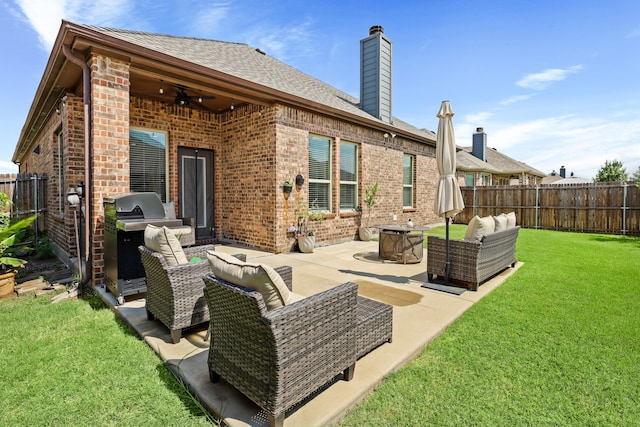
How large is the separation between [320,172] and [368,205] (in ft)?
6.78

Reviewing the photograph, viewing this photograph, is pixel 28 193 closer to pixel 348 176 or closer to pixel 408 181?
pixel 348 176

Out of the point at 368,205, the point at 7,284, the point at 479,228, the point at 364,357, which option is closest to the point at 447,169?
the point at 479,228

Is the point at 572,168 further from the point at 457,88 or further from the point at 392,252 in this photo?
the point at 392,252

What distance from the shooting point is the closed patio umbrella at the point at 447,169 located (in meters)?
4.69

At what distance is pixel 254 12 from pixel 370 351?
785cm

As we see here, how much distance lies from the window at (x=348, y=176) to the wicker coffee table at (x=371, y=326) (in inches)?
241

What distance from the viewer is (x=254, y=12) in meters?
7.41

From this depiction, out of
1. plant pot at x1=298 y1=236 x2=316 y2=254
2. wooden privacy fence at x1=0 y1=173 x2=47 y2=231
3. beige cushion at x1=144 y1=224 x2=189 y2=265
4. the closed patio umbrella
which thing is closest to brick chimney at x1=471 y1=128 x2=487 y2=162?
plant pot at x1=298 y1=236 x2=316 y2=254

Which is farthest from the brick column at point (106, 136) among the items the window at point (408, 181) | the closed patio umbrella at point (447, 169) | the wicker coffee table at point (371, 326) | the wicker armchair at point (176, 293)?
the window at point (408, 181)

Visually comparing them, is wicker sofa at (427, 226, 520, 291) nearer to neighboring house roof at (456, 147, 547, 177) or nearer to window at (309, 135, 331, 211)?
window at (309, 135, 331, 211)

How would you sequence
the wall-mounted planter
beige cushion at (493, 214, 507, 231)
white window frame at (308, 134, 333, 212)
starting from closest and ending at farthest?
beige cushion at (493, 214, 507, 231), the wall-mounted planter, white window frame at (308, 134, 333, 212)

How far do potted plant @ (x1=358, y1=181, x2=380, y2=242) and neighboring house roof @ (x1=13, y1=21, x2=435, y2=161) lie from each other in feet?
6.23

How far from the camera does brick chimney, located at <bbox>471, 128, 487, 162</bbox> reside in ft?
72.1

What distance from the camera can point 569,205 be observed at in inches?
496
